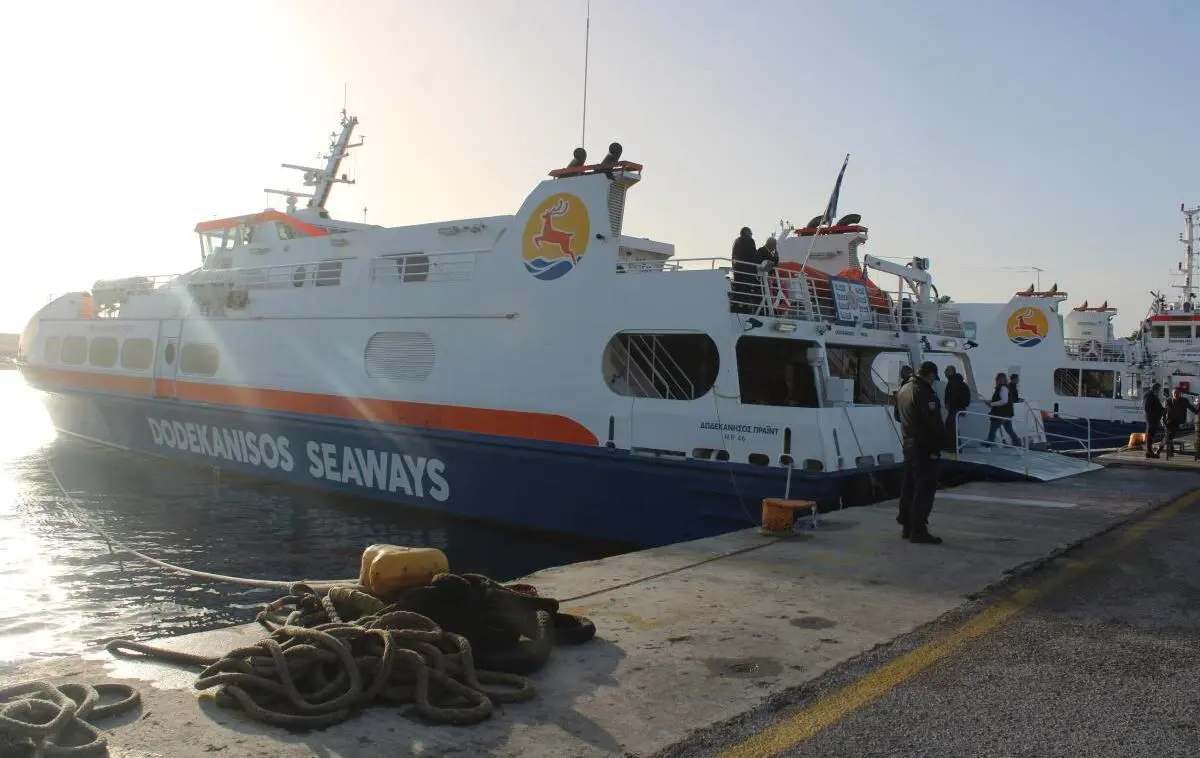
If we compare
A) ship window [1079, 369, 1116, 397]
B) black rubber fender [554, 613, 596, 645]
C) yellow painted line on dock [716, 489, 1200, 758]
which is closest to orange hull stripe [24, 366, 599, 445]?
yellow painted line on dock [716, 489, 1200, 758]

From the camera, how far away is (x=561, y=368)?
10.4m

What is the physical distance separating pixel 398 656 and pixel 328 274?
11235 millimetres

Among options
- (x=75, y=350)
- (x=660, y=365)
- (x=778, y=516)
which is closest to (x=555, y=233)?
(x=660, y=365)

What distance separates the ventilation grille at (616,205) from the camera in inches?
412

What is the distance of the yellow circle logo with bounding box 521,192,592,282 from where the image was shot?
1055 cm

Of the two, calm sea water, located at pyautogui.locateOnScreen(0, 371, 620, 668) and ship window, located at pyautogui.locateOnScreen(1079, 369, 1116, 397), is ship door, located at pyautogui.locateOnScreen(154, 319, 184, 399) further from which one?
ship window, located at pyautogui.locateOnScreen(1079, 369, 1116, 397)

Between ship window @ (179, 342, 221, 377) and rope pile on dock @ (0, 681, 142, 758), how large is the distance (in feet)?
41.3

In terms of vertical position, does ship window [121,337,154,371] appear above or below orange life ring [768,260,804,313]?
below

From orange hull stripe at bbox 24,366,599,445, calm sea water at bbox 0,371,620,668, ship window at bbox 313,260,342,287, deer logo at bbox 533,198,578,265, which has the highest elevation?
deer logo at bbox 533,198,578,265

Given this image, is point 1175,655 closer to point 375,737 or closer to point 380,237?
point 375,737

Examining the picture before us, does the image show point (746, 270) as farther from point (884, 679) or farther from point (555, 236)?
point (884, 679)

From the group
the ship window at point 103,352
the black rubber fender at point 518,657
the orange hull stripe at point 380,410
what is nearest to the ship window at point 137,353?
the orange hull stripe at point 380,410

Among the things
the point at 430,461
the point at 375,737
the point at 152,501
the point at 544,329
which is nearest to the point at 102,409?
the point at 152,501

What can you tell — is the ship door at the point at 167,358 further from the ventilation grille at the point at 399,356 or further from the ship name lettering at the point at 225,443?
the ventilation grille at the point at 399,356
